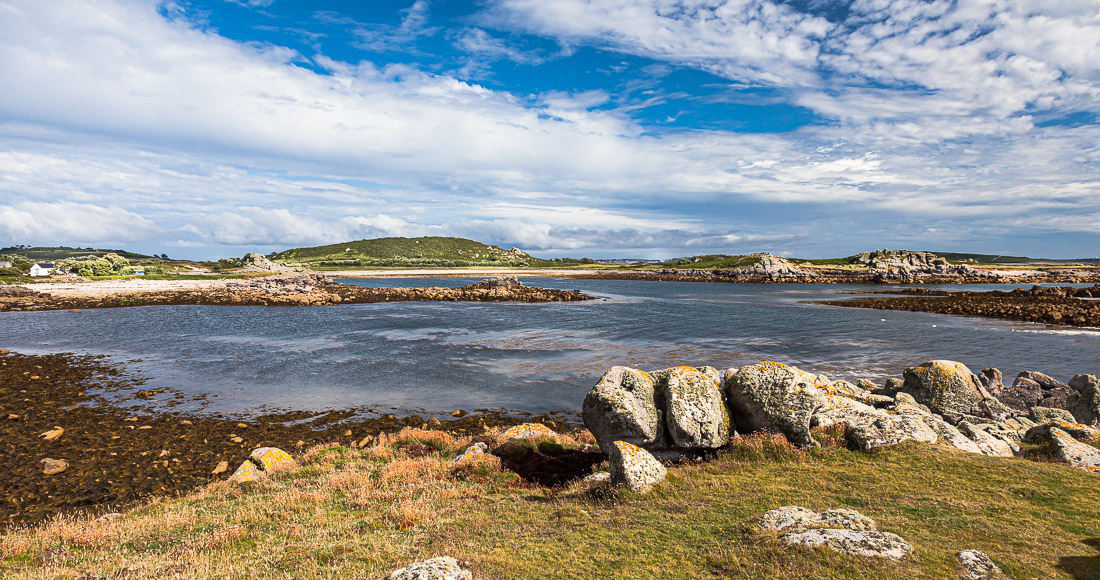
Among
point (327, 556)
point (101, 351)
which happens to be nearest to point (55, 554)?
point (327, 556)

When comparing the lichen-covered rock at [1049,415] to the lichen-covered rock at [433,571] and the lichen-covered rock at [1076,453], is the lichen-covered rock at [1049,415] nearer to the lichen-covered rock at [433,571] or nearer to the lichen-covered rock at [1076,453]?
the lichen-covered rock at [1076,453]

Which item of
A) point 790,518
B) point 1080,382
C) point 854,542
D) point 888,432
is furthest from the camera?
point 1080,382

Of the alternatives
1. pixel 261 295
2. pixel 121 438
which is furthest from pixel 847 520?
pixel 261 295

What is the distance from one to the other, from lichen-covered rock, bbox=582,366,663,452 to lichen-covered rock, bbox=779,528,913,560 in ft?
19.7

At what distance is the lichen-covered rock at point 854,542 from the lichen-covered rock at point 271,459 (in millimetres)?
15632

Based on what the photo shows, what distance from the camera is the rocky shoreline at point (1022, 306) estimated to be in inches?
2239

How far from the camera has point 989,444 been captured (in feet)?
47.7

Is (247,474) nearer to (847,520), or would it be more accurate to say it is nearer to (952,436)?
(847,520)

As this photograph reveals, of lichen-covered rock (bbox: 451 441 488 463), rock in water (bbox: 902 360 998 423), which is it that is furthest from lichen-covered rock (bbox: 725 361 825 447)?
rock in water (bbox: 902 360 998 423)

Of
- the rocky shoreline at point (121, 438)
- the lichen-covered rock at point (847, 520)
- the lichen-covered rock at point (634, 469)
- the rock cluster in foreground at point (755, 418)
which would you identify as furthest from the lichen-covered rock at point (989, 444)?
the rocky shoreline at point (121, 438)

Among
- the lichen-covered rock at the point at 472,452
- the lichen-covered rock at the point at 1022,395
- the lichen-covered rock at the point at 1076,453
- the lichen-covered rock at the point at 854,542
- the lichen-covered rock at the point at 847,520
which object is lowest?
the lichen-covered rock at the point at 472,452

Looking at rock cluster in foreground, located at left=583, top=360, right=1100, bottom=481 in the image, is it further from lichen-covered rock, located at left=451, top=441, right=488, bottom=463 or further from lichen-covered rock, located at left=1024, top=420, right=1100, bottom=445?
lichen-covered rock, located at left=451, top=441, right=488, bottom=463

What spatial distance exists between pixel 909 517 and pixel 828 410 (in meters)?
6.01

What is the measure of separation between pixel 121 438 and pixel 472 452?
53.2 feet
